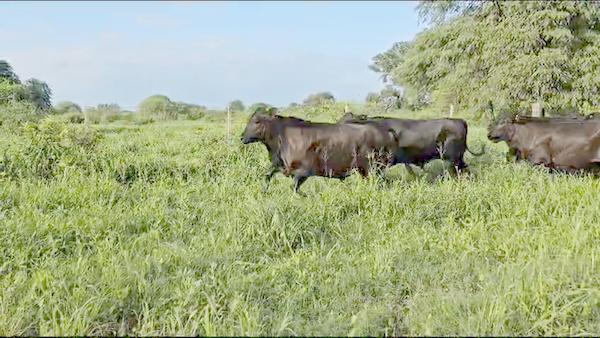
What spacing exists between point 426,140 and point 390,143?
0.67 metres

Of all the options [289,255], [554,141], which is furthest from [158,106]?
[289,255]

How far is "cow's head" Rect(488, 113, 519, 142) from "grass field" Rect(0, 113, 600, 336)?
1362mm

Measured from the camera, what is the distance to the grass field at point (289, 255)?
2947 mm

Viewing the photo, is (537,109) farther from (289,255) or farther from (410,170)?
(289,255)

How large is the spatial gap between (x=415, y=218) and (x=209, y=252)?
→ 1927mm

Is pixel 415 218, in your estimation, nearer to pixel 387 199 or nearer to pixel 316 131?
pixel 387 199

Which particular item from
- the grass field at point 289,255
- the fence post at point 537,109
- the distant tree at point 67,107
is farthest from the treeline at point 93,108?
the fence post at point 537,109

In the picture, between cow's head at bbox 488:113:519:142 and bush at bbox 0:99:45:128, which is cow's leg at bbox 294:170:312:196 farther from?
bush at bbox 0:99:45:128

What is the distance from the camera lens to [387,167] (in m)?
7.08

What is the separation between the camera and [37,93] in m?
11.4

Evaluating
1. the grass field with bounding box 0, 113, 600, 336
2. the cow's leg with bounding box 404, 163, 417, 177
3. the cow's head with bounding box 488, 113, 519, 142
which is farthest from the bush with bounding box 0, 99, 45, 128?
the cow's head with bounding box 488, 113, 519, 142

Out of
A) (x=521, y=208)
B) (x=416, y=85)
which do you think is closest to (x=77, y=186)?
(x=521, y=208)

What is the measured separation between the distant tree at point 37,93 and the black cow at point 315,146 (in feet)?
18.0

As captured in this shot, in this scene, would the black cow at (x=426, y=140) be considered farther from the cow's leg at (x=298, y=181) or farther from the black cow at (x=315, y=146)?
the cow's leg at (x=298, y=181)
